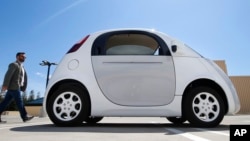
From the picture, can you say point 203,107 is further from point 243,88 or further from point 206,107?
point 243,88

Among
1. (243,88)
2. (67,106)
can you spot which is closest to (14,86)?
(67,106)

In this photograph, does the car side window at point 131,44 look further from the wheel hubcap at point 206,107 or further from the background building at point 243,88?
the background building at point 243,88

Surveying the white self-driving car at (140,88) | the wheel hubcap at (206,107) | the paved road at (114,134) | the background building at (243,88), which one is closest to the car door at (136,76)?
the white self-driving car at (140,88)

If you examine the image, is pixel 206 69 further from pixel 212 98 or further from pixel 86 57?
pixel 86 57

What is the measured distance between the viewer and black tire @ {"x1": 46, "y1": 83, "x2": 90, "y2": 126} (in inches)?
207

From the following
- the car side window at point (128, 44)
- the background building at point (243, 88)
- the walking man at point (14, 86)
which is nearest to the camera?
the car side window at point (128, 44)

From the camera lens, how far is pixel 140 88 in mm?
5312

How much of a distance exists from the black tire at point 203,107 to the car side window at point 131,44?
40.6 inches

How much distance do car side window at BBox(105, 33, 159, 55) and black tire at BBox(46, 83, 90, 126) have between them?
893mm

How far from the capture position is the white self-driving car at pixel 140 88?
5258 mm

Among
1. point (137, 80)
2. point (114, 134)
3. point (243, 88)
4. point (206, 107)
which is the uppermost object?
point (137, 80)

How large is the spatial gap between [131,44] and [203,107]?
162 cm

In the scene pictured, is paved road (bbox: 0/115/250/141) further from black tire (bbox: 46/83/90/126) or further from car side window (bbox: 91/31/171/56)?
car side window (bbox: 91/31/171/56)

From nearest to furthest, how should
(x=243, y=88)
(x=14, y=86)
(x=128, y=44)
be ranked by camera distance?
(x=128, y=44), (x=14, y=86), (x=243, y=88)
